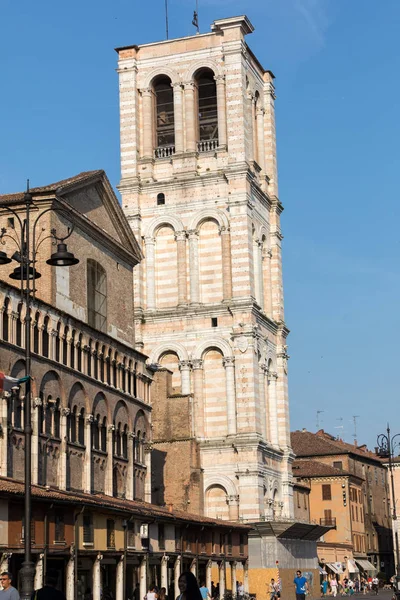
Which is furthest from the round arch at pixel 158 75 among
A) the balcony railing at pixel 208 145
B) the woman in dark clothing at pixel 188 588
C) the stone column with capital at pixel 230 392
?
the woman in dark clothing at pixel 188 588

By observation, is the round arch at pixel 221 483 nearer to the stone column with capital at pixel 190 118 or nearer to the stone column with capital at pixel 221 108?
the stone column with capital at pixel 190 118

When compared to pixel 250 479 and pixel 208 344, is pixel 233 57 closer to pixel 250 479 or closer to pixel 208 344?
pixel 208 344

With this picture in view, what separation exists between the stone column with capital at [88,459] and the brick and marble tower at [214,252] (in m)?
17.6

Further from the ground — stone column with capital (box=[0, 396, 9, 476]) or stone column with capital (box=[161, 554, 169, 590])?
stone column with capital (box=[0, 396, 9, 476])

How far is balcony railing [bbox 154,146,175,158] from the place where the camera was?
208 feet

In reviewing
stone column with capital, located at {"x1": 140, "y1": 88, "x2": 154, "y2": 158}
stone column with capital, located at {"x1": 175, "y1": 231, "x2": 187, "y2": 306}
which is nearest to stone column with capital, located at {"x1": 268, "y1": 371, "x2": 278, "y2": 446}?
stone column with capital, located at {"x1": 175, "y1": 231, "x2": 187, "y2": 306}

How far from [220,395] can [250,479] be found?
4.98 m

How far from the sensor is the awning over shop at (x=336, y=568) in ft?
271

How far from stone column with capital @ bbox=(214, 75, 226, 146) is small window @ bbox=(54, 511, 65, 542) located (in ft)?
108

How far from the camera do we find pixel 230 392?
59.1 meters

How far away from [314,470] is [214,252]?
106 feet

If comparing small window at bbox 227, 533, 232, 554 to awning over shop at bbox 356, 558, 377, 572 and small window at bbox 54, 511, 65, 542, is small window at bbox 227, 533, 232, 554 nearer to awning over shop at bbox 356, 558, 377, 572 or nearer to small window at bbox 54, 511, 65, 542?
small window at bbox 54, 511, 65, 542

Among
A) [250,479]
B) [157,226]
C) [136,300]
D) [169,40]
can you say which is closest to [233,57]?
[169,40]

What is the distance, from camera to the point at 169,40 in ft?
213
